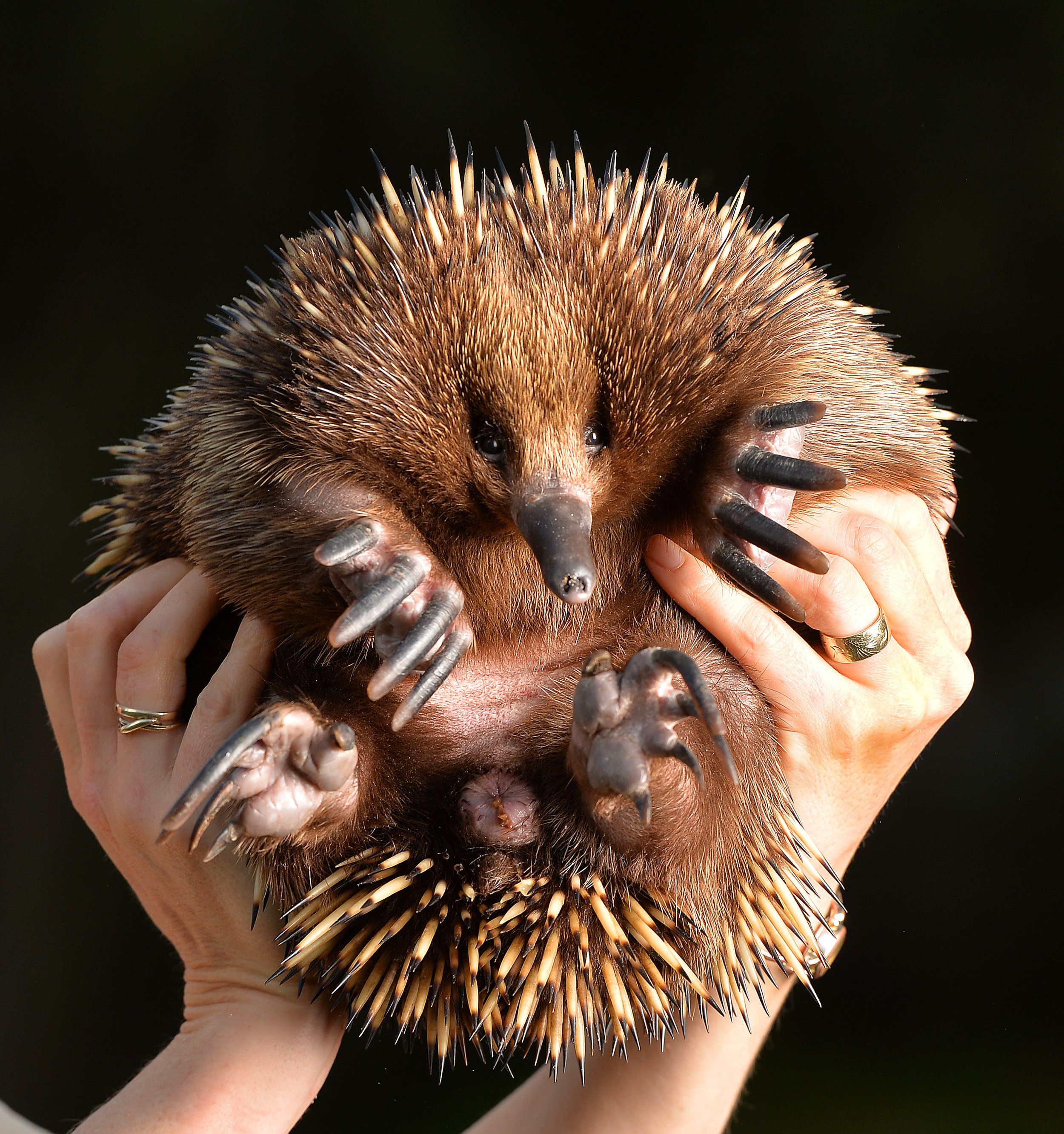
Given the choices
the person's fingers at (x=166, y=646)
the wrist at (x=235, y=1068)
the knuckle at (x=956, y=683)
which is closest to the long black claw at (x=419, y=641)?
the person's fingers at (x=166, y=646)

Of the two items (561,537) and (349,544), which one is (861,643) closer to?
(561,537)

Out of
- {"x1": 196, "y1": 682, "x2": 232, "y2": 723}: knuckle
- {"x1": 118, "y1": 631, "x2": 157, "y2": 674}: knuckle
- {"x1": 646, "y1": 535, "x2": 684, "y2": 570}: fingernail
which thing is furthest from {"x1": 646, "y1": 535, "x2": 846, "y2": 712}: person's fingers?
{"x1": 118, "y1": 631, "x2": 157, "y2": 674}: knuckle

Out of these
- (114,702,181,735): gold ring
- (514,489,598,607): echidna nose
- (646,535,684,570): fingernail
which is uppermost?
(514,489,598,607): echidna nose

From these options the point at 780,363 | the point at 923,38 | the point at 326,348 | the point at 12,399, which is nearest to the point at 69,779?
the point at 326,348

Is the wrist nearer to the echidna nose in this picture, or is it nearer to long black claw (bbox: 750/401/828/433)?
the echidna nose

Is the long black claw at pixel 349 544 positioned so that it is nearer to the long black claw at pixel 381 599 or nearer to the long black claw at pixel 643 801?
the long black claw at pixel 381 599

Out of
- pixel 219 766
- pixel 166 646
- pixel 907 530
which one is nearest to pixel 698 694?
pixel 219 766
